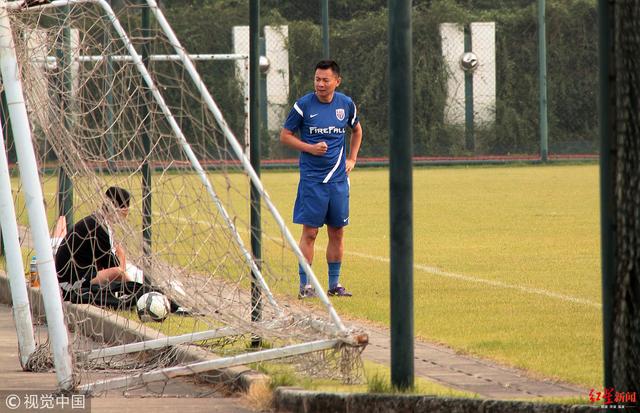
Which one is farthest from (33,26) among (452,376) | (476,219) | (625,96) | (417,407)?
(476,219)

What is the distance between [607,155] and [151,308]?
5.11 meters

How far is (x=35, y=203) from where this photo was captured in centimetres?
731

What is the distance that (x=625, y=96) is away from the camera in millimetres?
4500

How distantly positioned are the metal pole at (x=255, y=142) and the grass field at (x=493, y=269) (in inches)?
20.5

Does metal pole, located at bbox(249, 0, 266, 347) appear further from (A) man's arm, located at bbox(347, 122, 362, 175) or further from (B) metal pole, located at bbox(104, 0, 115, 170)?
(A) man's arm, located at bbox(347, 122, 362, 175)

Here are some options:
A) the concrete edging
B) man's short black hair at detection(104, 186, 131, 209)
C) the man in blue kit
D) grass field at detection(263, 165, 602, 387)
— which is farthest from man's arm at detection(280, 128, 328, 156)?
the concrete edging

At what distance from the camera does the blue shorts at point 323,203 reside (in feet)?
36.3

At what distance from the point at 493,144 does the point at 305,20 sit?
651 cm

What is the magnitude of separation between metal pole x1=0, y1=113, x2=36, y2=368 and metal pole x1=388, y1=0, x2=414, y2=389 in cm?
259

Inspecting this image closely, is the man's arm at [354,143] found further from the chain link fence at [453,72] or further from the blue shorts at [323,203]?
the chain link fence at [453,72]

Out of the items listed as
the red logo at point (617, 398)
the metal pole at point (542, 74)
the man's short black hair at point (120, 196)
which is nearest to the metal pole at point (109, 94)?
the man's short black hair at point (120, 196)

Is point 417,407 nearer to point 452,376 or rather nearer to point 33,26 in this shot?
point 452,376

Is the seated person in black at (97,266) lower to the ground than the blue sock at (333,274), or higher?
higher

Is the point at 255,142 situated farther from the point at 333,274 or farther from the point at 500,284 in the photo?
the point at 500,284
